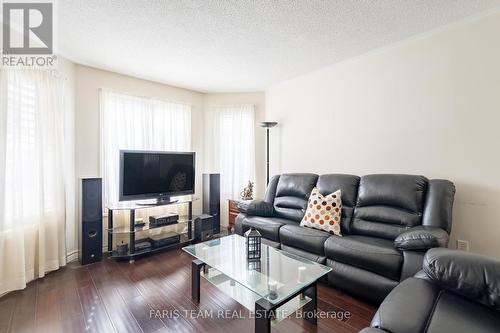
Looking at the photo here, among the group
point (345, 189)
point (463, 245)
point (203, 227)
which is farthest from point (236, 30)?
point (463, 245)

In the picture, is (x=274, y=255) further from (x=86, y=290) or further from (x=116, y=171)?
(x=116, y=171)

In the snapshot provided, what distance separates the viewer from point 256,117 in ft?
13.6

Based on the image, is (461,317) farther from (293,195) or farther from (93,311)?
(93,311)

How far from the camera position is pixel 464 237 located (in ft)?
7.19

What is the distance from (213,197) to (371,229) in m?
2.37

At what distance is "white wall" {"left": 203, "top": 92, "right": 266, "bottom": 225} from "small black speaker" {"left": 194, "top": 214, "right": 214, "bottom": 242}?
583 mm

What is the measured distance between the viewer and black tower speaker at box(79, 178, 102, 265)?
2734mm

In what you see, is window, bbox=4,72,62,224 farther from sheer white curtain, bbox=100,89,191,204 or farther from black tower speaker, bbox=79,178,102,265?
sheer white curtain, bbox=100,89,191,204

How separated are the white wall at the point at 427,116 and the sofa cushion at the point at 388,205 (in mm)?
329

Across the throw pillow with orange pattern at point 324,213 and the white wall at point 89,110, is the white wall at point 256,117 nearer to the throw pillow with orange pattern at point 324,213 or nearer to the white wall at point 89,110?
the white wall at point 89,110

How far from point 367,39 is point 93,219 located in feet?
12.2

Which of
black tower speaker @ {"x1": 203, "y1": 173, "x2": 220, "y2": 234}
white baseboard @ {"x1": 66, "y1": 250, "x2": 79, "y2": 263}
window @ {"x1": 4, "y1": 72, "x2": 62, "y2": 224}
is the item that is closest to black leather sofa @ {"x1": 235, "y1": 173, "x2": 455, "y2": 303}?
black tower speaker @ {"x1": 203, "y1": 173, "x2": 220, "y2": 234}

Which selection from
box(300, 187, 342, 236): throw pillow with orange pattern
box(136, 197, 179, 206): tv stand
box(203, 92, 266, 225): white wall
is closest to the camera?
box(300, 187, 342, 236): throw pillow with orange pattern

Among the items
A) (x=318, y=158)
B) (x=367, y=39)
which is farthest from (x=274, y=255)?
(x=367, y=39)
